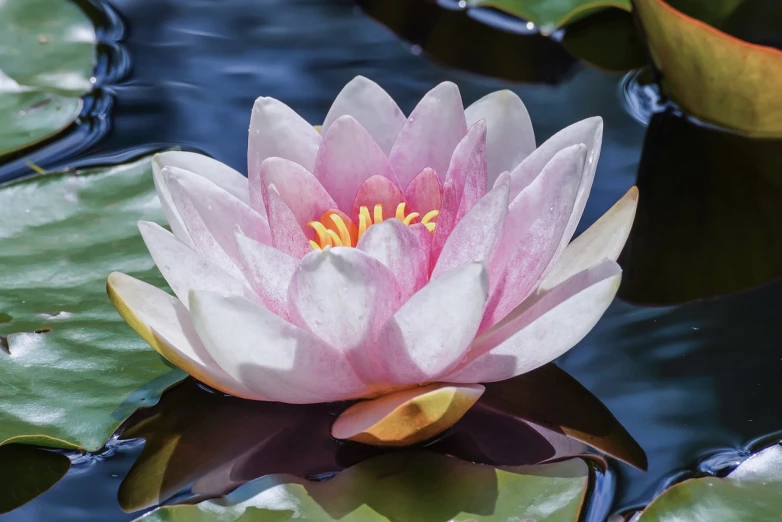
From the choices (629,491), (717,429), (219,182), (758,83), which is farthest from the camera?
(758,83)

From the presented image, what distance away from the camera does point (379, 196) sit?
1.40 m

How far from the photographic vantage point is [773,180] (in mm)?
2057

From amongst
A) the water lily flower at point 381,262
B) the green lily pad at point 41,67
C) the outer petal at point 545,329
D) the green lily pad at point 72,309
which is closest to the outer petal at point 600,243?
the water lily flower at point 381,262

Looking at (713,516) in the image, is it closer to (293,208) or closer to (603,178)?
(293,208)

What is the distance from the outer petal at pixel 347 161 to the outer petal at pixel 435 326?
348mm

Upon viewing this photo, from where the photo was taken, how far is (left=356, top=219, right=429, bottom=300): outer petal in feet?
3.76

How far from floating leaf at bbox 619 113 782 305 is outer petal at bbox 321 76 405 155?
1.87 ft

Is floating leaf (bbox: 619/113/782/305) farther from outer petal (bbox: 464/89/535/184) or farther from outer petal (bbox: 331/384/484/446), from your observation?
outer petal (bbox: 331/384/484/446)

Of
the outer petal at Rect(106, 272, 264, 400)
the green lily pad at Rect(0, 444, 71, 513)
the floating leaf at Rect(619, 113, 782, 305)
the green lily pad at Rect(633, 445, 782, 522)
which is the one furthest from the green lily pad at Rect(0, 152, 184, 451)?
the floating leaf at Rect(619, 113, 782, 305)

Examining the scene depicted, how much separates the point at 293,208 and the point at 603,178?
926 millimetres

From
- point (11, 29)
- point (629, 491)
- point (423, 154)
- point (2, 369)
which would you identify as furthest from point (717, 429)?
point (11, 29)

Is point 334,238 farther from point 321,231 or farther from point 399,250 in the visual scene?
point 399,250

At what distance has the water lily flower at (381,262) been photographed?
3.75 ft

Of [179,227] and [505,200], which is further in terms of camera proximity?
[179,227]
